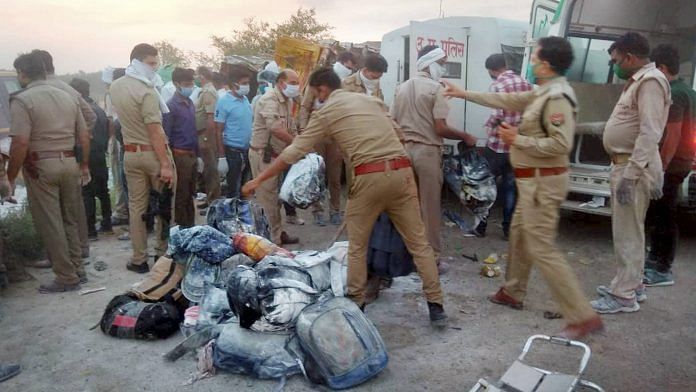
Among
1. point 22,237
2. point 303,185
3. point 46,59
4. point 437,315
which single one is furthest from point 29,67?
point 437,315

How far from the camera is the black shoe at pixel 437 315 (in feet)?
12.7

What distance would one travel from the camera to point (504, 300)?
430cm

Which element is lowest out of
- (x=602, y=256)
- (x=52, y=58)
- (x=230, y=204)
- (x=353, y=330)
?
(x=602, y=256)

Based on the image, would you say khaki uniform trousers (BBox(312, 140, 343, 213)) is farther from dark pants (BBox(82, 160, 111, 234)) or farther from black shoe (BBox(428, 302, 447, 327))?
black shoe (BBox(428, 302, 447, 327))

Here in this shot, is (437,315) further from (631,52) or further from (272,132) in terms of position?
(272,132)

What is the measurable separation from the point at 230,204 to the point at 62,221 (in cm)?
149

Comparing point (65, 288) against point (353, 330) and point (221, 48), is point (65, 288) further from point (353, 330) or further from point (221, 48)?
point (221, 48)

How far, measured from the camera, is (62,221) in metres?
4.78

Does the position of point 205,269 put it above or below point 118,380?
above

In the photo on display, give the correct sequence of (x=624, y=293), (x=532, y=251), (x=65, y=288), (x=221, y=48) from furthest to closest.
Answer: (x=221, y=48)
(x=65, y=288)
(x=624, y=293)
(x=532, y=251)

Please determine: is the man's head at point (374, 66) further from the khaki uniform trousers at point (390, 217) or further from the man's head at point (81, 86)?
the man's head at point (81, 86)

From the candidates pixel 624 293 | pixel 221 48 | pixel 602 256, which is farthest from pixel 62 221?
pixel 221 48

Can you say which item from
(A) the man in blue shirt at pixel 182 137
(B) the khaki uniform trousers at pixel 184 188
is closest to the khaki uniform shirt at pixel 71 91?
(A) the man in blue shirt at pixel 182 137

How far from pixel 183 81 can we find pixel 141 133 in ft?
3.78
